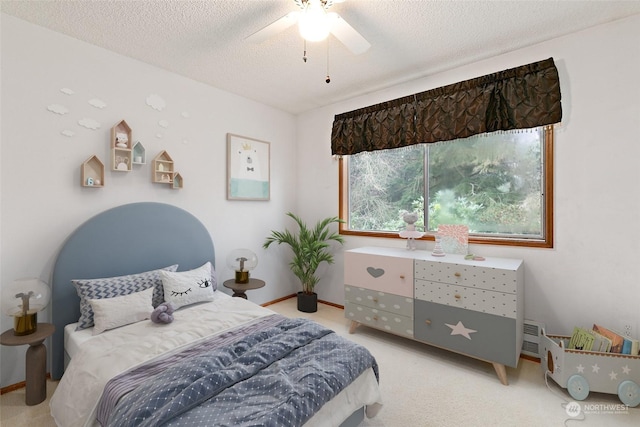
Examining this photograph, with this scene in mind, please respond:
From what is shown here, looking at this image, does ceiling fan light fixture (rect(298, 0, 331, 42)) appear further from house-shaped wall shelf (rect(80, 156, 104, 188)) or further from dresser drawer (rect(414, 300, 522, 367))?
dresser drawer (rect(414, 300, 522, 367))

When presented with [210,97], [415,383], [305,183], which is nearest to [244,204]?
[305,183]

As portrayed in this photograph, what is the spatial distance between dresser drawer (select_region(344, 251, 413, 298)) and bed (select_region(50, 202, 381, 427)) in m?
1.02

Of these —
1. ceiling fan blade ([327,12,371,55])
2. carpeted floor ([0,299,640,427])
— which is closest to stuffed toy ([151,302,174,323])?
carpeted floor ([0,299,640,427])

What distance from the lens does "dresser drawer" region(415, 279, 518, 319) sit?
7.21ft

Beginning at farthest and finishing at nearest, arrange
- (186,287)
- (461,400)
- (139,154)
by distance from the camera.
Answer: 1. (139,154)
2. (186,287)
3. (461,400)

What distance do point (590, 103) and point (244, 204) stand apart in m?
3.35

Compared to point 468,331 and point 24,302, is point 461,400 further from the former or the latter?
point 24,302

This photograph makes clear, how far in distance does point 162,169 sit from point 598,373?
375 cm

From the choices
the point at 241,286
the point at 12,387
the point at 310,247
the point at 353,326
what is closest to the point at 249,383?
the point at 241,286

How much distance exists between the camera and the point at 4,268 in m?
2.07

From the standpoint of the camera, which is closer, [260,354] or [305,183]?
[260,354]

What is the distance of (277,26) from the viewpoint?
1.88 meters

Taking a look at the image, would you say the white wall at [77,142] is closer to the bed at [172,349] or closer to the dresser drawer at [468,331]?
the bed at [172,349]

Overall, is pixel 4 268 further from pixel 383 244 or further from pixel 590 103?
→ pixel 590 103
